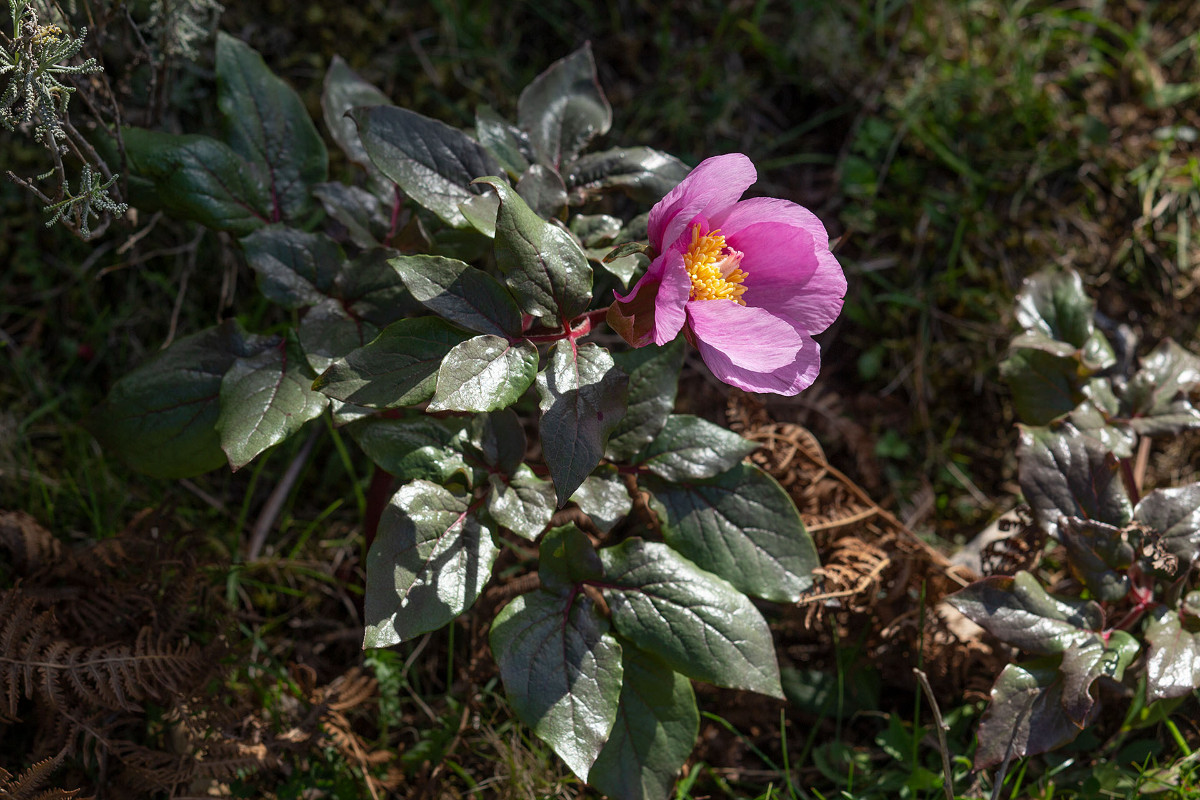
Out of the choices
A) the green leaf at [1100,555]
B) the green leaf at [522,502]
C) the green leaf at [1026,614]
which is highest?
the green leaf at [522,502]

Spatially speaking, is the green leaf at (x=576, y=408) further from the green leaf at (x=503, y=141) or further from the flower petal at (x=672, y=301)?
the green leaf at (x=503, y=141)

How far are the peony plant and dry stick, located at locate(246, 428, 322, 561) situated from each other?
21.6 inches

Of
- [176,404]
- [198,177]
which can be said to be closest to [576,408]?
[176,404]

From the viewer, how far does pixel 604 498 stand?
7.02 ft

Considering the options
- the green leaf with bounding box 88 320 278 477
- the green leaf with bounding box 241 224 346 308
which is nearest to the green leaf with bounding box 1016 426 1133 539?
the green leaf with bounding box 241 224 346 308

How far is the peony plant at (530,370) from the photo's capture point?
5.95ft

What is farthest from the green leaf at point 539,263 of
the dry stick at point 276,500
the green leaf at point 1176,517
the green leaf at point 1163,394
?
the green leaf at point 1163,394

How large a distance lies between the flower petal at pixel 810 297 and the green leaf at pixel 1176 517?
114cm

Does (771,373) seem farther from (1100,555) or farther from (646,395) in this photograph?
(1100,555)

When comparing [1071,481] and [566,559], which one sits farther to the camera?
[1071,481]

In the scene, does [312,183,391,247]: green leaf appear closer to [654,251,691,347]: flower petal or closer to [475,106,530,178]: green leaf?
[475,106,530,178]: green leaf

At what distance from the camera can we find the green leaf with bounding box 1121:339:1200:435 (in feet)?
8.41

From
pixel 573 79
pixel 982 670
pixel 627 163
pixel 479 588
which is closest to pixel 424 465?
pixel 479 588

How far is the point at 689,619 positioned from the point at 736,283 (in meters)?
0.80
